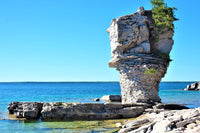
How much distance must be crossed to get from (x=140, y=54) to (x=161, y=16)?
3435mm

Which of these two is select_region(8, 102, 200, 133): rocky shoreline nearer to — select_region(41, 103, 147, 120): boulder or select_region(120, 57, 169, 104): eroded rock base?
select_region(41, 103, 147, 120): boulder

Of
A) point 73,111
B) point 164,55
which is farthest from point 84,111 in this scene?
point 164,55

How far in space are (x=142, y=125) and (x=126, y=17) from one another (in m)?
9.79

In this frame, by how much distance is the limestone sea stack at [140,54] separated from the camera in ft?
55.8

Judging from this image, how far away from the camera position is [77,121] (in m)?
13.5

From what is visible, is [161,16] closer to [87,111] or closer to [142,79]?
[142,79]

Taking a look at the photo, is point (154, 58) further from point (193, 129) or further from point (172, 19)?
point (193, 129)

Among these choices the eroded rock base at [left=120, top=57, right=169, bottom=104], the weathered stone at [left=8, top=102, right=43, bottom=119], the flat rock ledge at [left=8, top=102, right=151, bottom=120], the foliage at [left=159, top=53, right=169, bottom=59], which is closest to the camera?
the weathered stone at [left=8, top=102, right=43, bottom=119]

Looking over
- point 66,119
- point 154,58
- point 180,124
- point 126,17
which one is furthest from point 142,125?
point 126,17

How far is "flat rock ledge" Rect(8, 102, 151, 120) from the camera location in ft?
45.9

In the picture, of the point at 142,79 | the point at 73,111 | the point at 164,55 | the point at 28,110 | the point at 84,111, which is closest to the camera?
the point at 28,110

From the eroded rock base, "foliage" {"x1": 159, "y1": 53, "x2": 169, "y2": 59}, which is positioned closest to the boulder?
the eroded rock base

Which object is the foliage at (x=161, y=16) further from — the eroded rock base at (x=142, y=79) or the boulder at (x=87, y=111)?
the boulder at (x=87, y=111)

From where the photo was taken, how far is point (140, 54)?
57.1ft
